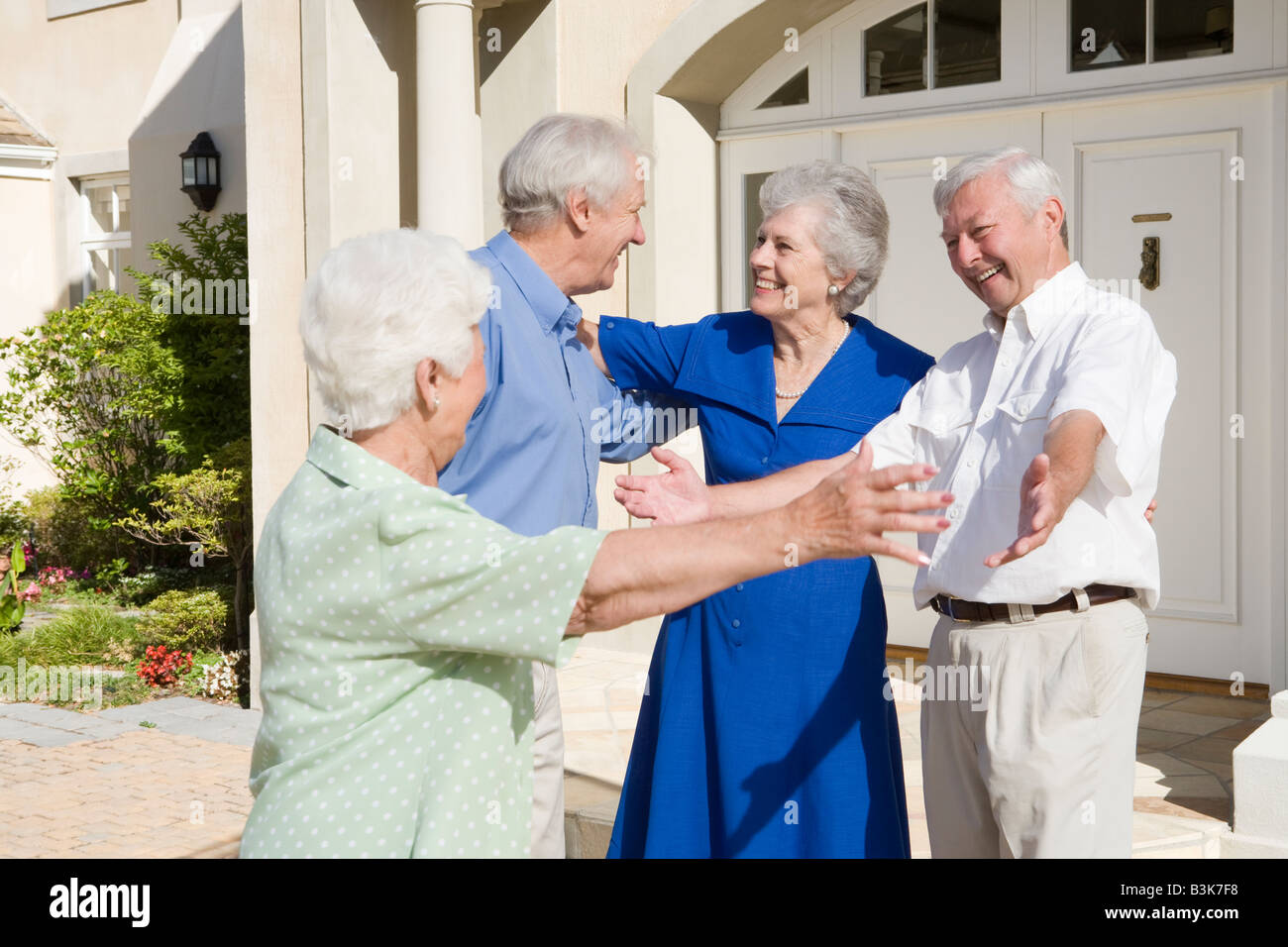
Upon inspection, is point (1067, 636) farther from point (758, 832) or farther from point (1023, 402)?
point (758, 832)

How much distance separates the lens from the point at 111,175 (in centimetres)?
1174

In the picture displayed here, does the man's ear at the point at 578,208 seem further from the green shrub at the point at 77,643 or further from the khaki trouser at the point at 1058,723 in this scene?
the green shrub at the point at 77,643

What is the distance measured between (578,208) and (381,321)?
1089 mm

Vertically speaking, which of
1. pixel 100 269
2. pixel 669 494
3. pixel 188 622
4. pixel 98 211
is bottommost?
pixel 188 622

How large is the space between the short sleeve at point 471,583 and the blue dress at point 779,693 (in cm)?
123

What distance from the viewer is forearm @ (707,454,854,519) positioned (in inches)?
111

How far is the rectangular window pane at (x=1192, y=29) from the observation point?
5688mm

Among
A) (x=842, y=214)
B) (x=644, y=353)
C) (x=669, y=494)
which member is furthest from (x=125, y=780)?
(x=842, y=214)

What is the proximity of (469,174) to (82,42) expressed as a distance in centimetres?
691

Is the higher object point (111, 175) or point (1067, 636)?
point (111, 175)

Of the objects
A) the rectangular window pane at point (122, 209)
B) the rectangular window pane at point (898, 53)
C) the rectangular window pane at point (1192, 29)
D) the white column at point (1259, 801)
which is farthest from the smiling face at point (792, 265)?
the rectangular window pane at point (122, 209)

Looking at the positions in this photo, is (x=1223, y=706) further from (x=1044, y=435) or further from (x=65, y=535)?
(x=65, y=535)

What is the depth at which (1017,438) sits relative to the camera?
268 centimetres
